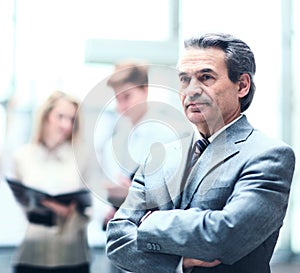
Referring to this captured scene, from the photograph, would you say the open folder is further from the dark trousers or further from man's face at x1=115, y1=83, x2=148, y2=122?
man's face at x1=115, y1=83, x2=148, y2=122

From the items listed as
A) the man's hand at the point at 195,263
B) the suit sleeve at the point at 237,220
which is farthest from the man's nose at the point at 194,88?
the man's hand at the point at 195,263

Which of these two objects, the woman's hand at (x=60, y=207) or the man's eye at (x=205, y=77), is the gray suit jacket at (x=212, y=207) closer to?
the man's eye at (x=205, y=77)

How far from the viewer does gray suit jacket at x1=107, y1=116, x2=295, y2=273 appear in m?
0.95

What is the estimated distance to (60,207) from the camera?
1593 mm

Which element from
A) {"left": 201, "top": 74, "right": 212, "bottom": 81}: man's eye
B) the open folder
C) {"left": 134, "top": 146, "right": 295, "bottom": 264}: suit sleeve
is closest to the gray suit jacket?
{"left": 134, "top": 146, "right": 295, "bottom": 264}: suit sleeve

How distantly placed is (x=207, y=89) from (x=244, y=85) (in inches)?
3.3

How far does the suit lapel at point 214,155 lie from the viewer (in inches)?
40.7

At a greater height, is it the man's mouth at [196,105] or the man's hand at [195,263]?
the man's mouth at [196,105]

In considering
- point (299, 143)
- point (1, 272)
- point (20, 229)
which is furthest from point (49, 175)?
point (299, 143)

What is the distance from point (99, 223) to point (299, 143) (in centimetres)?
98

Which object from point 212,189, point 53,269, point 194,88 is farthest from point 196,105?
point 53,269

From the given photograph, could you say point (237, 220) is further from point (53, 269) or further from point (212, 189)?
point (53, 269)

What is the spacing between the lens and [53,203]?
5.28ft

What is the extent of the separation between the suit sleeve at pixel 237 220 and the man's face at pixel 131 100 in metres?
0.33
